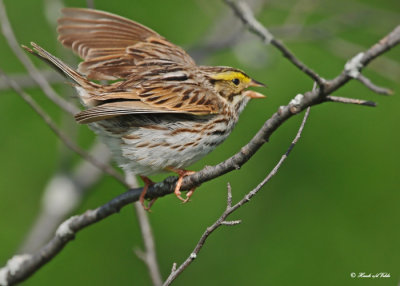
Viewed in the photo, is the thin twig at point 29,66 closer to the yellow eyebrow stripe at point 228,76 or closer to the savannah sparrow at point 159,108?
the savannah sparrow at point 159,108

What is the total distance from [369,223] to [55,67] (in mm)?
2667

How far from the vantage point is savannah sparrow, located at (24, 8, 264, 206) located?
3.82m

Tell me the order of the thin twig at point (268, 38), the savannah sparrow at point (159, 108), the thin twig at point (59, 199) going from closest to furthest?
the thin twig at point (268, 38) → the savannah sparrow at point (159, 108) → the thin twig at point (59, 199)

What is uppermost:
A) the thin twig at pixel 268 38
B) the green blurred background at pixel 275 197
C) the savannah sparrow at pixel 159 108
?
the thin twig at pixel 268 38

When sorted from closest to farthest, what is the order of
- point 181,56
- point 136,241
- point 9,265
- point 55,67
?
point 55,67 < point 9,265 < point 181,56 < point 136,241

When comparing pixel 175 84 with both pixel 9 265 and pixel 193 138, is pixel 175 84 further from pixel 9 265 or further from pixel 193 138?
pixel 9 265

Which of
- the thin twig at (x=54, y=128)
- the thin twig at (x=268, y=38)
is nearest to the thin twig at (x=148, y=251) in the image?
the thin twig at (x=54, y=128)

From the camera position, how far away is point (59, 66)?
3.85 m

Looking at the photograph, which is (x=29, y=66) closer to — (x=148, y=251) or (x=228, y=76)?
(x=228, y=76)

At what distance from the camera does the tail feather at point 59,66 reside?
374 centimetres

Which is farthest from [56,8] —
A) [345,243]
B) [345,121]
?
[345,243]

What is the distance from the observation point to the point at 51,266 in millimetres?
5410

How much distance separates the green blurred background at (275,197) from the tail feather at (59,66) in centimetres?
133

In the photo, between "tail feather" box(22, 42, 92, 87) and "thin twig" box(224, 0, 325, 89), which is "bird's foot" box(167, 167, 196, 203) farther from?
"thin twig" box(224, 0, 325, 89)
